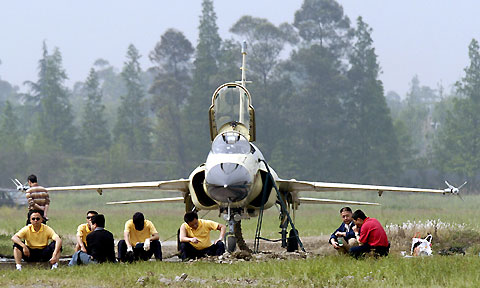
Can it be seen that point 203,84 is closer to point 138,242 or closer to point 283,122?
point 283,122

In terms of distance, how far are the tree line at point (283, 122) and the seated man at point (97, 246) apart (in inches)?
1566

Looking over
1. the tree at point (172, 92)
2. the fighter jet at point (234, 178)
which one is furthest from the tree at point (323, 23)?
the fighter jet at point (234, 178)

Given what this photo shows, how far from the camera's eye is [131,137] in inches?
2726

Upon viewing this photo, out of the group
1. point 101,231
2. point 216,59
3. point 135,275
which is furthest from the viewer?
point 216,59

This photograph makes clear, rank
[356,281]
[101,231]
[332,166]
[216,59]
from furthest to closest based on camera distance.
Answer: [216,59] → [332,166] → [101,231] → [356,281]

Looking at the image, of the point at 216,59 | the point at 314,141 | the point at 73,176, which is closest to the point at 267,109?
the point at 314,141

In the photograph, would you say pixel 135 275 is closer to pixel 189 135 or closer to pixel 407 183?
pixel 407 183

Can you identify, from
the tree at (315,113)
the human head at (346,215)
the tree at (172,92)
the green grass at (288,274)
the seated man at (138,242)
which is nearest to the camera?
the green grass at (288,274)

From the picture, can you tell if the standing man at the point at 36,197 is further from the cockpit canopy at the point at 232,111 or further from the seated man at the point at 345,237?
the seated man at the point at 345,237

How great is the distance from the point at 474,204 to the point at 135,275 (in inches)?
887

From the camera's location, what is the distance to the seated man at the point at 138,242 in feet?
44.8

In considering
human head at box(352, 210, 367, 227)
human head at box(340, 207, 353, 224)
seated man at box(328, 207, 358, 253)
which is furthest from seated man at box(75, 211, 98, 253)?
human head at box(352, 210, 367, 227)

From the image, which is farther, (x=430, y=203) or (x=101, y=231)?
(x=430, y=203)

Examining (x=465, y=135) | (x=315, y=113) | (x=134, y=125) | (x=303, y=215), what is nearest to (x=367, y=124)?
(x=315, y=113)
